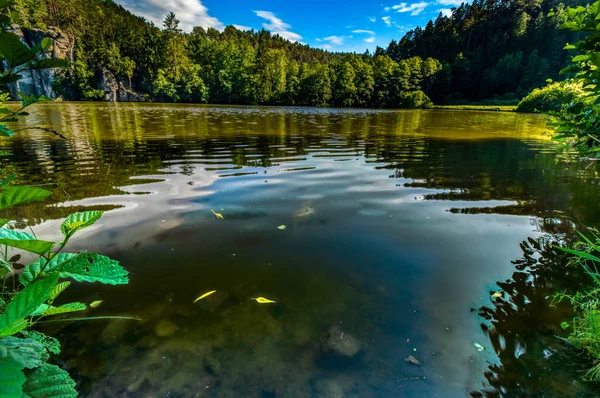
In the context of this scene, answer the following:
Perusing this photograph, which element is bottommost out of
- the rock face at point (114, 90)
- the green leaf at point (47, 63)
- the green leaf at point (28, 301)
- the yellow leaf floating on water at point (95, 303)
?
the yellow leaf floating on water at point (95, 303)

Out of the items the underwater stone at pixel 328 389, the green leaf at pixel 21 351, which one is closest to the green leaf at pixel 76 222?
the green leaf at pixel 21 351

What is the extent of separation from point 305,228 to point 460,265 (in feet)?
7.62

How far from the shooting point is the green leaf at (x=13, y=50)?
109cm

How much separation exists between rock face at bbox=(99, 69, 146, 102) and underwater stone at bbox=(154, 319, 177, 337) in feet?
291

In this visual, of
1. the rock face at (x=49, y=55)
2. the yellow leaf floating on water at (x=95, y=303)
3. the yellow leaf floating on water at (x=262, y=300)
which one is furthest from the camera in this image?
the rock face at (x=49, y=55)

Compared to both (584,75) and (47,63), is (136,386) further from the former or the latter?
(584,75)

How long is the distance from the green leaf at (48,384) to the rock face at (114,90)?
90.5 metres

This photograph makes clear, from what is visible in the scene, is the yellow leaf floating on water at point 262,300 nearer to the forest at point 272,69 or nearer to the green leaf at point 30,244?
the green leaf at point 30,244

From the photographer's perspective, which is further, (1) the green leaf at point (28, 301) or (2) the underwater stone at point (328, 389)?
(2) the underwater stone at point (328, 389)

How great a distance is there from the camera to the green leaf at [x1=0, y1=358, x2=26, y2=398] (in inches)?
27.7

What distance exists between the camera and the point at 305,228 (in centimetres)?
510

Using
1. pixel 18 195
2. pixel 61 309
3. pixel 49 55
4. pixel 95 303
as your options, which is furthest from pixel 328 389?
pixel 49 55

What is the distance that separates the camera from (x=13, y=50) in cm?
111

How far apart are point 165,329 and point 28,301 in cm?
238
